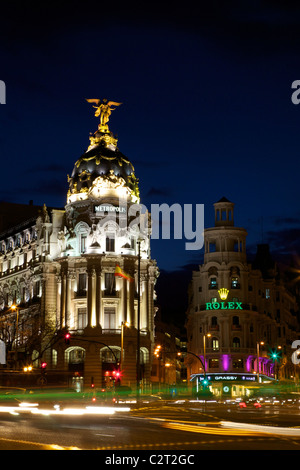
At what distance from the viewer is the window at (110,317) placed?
9538cm

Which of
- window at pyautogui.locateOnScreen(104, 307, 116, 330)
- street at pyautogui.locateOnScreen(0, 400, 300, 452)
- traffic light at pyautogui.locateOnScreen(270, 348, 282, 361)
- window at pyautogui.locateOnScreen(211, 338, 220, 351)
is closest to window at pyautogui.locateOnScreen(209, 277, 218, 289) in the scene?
window at pyautogui.locateOnScreen(211, 338, 220, 351)

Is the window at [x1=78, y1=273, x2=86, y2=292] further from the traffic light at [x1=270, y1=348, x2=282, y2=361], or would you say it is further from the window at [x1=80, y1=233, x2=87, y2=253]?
the traffic light at [x1=270, y1=348, x2=282, y2=361]

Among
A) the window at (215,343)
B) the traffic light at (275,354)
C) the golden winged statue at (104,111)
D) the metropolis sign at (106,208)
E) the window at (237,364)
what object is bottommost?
the window at (237,364)

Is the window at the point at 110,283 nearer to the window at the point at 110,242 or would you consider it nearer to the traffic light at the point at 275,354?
the window at the point at 110,242

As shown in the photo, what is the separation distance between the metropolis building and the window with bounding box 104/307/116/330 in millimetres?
78

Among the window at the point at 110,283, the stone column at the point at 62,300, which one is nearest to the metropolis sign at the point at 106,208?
the window at the point at 110,283

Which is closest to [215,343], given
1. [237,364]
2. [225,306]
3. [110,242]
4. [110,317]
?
[237,364]

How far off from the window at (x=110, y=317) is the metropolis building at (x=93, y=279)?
78mm

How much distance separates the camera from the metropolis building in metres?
94.3

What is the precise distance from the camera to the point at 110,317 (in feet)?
315

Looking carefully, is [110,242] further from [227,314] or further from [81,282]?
[227,314]

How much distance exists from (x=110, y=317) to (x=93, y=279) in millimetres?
5459

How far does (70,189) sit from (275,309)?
4612 centimetres

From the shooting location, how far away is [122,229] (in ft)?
320
